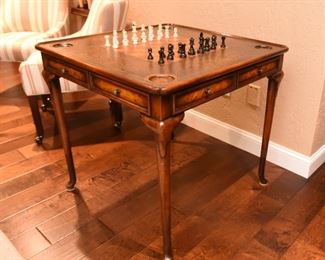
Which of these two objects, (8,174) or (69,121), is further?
(69,121)

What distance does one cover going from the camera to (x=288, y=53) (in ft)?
5.52

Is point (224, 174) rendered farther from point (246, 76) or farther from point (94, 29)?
point (94, 29)

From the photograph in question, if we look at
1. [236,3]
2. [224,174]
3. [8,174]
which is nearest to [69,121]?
[8,174]

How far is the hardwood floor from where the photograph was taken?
1408 mm

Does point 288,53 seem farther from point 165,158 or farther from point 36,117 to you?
point 36,117

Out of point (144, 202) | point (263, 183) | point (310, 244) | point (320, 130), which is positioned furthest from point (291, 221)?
point (144, 202)

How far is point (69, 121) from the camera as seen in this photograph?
251 cm

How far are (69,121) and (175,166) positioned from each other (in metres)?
0.99

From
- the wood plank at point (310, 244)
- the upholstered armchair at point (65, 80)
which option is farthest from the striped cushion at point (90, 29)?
the wood plank at point (310, 244)

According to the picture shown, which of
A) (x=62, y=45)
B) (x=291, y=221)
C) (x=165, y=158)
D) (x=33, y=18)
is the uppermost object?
(x=62, y=45)

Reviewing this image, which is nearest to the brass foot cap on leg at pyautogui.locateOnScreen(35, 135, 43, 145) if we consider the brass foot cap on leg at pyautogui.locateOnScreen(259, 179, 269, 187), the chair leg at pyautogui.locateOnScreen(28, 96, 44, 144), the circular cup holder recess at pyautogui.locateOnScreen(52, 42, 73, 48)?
the chair leg at pyautogui.locateOnScreen(28, 96, 44, 144)

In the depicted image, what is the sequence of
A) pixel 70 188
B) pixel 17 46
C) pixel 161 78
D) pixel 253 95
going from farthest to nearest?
pixel 17 46 → pixel 253 95 → pixel 70 188 → pixel 161 78

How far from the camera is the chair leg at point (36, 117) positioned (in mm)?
2104

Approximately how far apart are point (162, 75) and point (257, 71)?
0.46m
